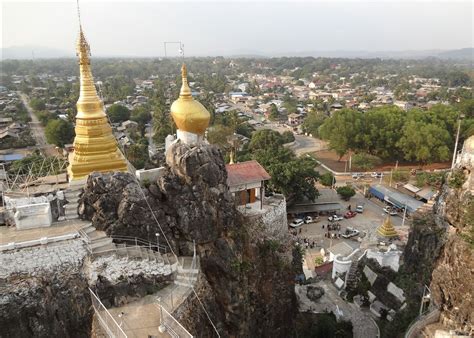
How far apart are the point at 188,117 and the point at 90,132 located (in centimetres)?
540

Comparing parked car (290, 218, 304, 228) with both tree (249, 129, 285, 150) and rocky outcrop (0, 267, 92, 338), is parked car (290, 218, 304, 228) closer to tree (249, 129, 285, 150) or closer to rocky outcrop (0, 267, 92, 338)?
tree (249, 129, 285, 150)

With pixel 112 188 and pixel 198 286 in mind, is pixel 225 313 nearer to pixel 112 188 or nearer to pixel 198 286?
pixel 198 286

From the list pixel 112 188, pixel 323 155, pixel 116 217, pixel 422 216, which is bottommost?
pixel 323 155

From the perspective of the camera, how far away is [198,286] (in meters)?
16.0

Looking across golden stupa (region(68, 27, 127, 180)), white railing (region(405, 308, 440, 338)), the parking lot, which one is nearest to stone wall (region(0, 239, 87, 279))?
golden stupa (region(68, 27, 127, 180))

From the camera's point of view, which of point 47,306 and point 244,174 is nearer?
point 47,306

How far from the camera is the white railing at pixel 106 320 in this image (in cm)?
1310

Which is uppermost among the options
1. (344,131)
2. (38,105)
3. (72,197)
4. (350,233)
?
(72,197)

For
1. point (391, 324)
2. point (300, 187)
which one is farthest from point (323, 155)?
point (391, 324)

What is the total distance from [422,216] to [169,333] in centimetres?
2072

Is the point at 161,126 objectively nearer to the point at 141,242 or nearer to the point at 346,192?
the point at 346,192

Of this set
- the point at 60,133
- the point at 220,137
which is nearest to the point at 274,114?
the point at 220,137

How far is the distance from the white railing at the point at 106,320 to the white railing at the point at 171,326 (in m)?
1.39

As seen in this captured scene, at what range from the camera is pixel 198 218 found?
17.5m
